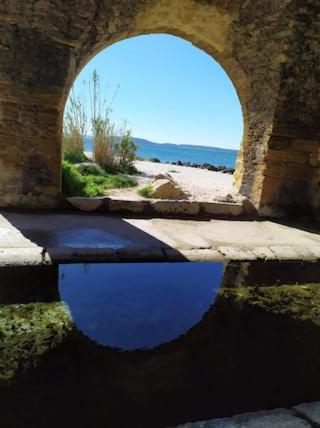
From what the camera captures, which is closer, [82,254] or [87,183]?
[82,254]

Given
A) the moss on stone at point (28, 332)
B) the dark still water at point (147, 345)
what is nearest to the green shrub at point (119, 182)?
the dark still water at point (147, 345)

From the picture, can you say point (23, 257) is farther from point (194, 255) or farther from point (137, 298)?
point (194, 255)

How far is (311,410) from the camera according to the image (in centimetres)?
152

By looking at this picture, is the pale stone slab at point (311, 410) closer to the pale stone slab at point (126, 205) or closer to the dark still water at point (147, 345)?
the dark still water at point (147, 345)

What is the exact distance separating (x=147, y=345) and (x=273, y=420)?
77cm

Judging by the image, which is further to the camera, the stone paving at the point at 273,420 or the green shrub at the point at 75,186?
the green shrub at the point at 75,186

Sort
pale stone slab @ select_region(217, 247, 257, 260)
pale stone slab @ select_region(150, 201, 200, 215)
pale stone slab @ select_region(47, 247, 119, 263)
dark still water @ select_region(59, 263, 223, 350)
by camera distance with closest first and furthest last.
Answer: dark still water @ select_region(59, 263, 223, 350) → pale stone slab @ select_region(47, 247, 119, 263) → pale stone slab @ select_region(217, 247, 257, 260) → pale stone slab @ select_region(150, 201, 200, 215)

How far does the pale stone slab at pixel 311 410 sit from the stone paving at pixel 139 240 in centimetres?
193

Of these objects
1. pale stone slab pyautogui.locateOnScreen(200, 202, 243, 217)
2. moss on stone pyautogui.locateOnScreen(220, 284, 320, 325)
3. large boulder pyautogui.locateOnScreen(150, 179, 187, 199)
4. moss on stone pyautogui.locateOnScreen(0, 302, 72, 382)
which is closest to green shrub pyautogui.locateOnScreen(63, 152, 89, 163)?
large boulder pyautogui.locateOnScreen(150, 179, 187, 199)

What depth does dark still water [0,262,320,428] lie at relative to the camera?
5.12ft

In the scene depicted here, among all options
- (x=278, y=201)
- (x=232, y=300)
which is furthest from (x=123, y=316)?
(x=278, y=201)

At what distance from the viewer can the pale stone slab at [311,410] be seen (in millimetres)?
1457

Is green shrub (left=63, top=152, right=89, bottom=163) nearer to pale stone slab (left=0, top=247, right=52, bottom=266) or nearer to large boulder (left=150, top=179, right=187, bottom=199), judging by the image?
large boulder (left=150, top=179, right=187, bottom=199)

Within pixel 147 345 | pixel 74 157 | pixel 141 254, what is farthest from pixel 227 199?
pixel 147 345
